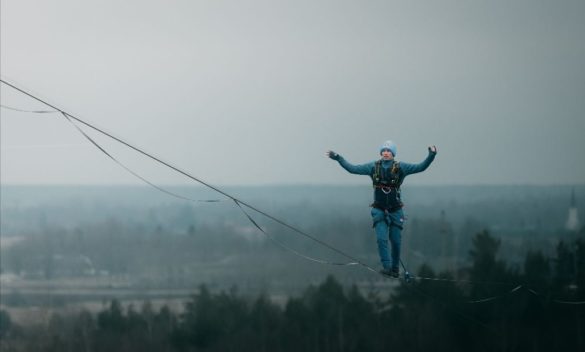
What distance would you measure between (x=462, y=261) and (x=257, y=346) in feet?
51.6

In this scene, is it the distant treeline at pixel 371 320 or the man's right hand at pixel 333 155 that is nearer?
the man's right hand at pixel 333 155

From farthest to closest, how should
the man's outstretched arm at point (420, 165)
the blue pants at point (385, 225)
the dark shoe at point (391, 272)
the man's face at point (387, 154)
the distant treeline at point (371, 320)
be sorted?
1. the distant treeline at point (371, 320)
2. the blue pants at point (385, 225)
3. the dark shoe at point (391, 272)
4. the man's face at point (387, 154)
5. the man's outstretched arm at point (420, 165)

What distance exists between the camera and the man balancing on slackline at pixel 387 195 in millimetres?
24656

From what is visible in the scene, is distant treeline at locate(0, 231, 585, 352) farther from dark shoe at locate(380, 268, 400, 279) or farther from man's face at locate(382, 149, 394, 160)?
man's face at locate(382, 149, 394, 160)

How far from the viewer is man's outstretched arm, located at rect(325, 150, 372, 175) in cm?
2367

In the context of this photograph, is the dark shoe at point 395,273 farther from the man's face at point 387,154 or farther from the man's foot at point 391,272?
the man's face at point 387,154

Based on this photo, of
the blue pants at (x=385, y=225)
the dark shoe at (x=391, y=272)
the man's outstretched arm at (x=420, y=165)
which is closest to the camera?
the man's outstretched arm at (x=420, y=165)

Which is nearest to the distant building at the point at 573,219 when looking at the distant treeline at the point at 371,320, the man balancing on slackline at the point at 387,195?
the distant treeline at the point at 371,320

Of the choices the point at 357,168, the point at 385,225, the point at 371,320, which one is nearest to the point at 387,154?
the point at 357,168

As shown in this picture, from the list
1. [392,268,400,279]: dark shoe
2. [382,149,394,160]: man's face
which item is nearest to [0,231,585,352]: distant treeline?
[392,268,400,279]: dark shoe

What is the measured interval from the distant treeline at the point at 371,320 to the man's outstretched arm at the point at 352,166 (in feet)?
143

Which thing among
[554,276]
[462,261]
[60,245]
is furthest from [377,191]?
[60,245]

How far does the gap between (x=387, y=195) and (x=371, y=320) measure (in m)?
55.4

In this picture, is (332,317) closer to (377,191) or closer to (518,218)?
(518,218)
